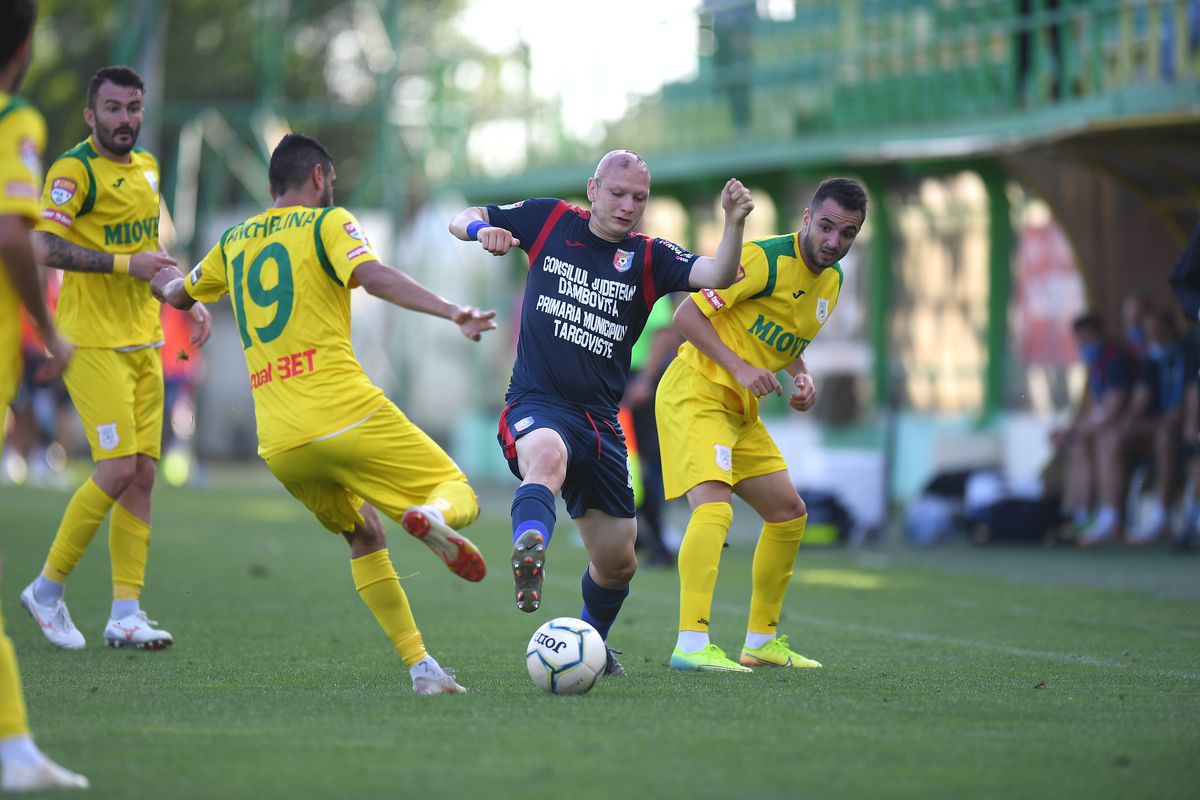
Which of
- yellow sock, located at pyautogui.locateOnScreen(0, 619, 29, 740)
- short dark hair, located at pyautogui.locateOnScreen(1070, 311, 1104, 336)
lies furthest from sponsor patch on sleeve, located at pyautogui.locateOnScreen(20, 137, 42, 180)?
short dark hair, located at pyautogui.locateOnScreen(1070, 311, 1104, 336)

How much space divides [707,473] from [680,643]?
0.76m

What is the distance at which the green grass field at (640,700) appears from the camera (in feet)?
16.9

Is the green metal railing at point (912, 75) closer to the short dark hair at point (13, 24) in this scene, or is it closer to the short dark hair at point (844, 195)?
the short dark hair at point (844, 195)

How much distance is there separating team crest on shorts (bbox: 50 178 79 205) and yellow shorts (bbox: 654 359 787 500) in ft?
9.84

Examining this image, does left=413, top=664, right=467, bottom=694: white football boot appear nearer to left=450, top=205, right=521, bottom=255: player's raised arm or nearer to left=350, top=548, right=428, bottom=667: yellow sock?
left=350, top=548, right=428, bottom=667: yellow sock

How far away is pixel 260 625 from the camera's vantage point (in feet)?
31.4

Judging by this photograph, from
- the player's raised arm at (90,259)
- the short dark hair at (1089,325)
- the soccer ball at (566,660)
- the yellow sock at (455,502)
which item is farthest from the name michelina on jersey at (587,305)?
the short dark hair at (1089,325)

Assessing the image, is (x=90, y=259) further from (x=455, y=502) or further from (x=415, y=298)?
(x=455, y=502)

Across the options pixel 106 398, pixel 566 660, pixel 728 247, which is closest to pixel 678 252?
pixel 728 247

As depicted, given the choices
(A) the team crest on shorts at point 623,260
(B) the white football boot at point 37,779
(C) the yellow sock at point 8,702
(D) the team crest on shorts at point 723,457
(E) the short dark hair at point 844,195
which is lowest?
(B) the white football boot at point 37,779

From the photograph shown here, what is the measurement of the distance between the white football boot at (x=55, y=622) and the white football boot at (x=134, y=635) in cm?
14

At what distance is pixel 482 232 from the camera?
7109 mm

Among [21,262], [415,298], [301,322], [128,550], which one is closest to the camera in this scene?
[21,262]

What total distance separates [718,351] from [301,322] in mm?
2029
